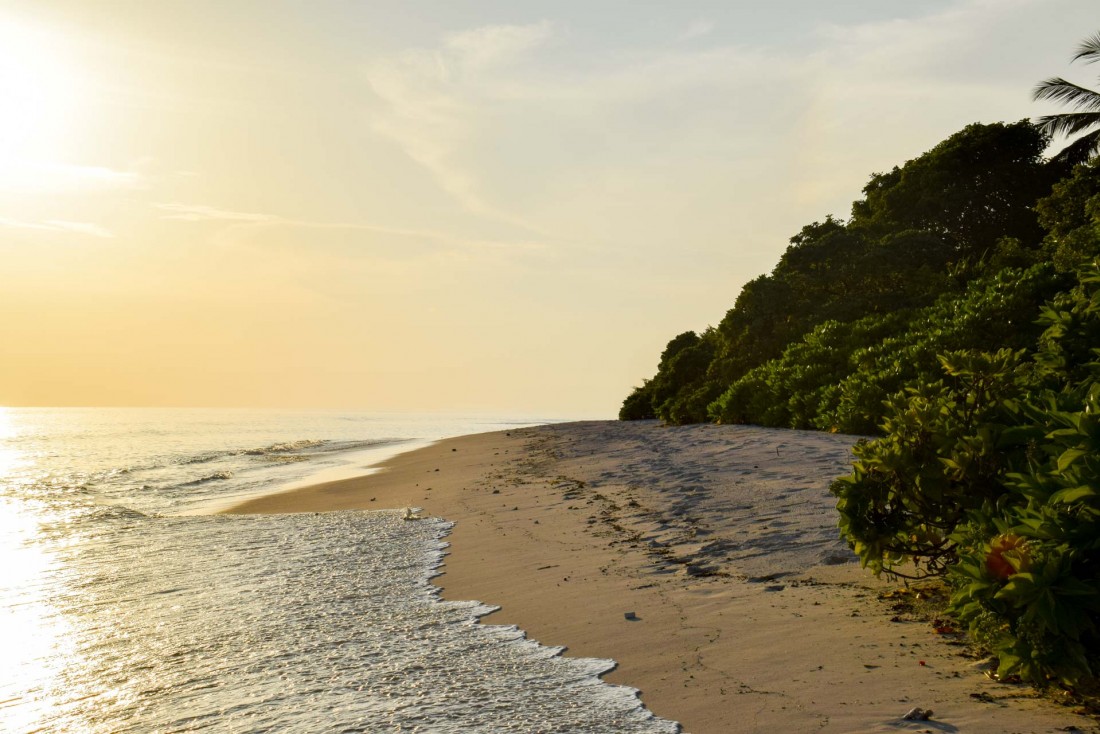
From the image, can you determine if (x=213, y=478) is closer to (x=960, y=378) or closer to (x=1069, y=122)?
(x=960, y=378)

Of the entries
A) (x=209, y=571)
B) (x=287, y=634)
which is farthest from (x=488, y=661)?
(x=209, y=571)

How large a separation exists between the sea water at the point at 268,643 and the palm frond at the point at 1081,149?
34.1 meters

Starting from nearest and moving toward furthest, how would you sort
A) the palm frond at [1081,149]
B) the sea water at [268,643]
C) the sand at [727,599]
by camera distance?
the sand at [727,599] < the sea water at [268,643] < the palm frond at [1081,149]

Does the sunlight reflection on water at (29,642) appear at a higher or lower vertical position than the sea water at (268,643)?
lower

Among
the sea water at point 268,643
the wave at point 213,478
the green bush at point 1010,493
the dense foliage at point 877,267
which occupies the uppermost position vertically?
the dense foliage at point 877,267

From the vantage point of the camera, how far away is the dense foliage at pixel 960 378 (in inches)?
138

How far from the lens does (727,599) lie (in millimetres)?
5676

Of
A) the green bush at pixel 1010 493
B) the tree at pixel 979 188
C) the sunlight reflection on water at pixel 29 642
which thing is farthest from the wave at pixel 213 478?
the tree at pixel 979 188

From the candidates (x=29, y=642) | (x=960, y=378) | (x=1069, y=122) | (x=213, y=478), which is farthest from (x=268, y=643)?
(x=1069, y=122)

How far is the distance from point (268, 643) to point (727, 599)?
3.25 metres

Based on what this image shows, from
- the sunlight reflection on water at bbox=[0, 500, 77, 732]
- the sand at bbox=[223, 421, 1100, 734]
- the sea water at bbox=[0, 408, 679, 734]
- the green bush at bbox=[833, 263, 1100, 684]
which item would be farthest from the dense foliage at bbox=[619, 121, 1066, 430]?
the sunlight reflection on water at bbox=[0, 500, 77, 732]

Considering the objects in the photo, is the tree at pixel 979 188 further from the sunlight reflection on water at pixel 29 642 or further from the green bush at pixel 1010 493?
the sunlight reflection on water at pixel 29 642

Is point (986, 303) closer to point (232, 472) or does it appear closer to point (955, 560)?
point (955, 560)

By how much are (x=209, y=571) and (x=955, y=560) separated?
7036 millimetres
